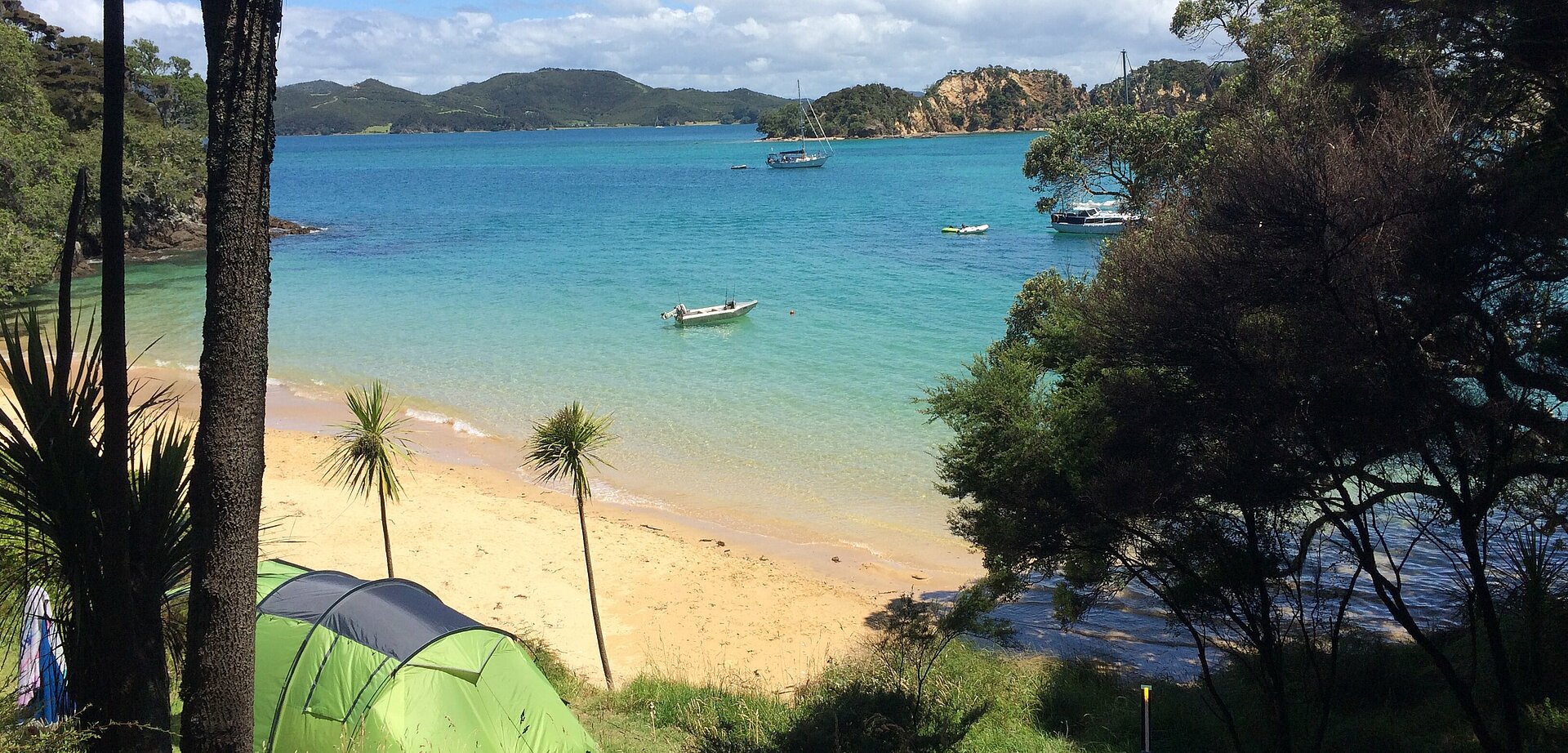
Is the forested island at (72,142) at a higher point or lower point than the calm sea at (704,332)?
higher

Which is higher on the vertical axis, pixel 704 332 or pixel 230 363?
pixel 230 363

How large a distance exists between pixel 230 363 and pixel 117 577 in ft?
4.02

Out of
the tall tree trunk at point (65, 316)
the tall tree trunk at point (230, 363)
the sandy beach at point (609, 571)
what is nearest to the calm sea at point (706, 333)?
the sandy beach at point (609, 571)

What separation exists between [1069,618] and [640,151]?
164m

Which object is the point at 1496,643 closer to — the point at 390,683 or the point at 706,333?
the point at 390,683

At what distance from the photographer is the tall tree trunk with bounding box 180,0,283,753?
4.78 m

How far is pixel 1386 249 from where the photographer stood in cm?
772

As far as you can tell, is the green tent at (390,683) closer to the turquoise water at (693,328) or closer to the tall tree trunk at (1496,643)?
the tall tree trunk at (1496,643)

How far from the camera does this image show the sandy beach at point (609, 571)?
45.1 ft

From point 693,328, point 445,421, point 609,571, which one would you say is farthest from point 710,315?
point 609,571

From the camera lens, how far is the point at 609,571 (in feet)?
53.3

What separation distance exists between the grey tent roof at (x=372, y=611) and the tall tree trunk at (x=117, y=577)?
3310mm

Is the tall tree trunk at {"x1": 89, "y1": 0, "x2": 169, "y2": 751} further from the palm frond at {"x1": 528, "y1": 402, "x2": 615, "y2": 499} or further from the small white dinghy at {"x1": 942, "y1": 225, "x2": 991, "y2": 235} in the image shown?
the small white dinghy at {"x1": 942, "y1": 225, "x2": 991, "y2": 235}

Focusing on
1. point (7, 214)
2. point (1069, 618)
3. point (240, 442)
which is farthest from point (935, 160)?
point (240, 442)
